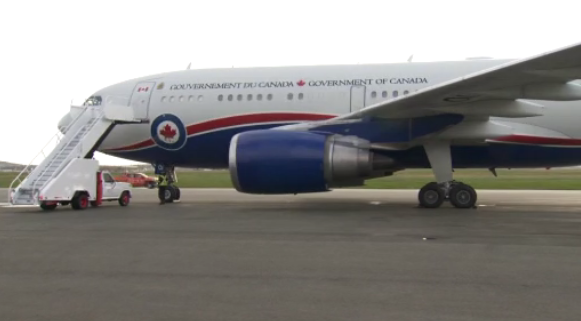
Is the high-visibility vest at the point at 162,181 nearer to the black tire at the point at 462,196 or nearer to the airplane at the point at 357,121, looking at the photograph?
the airplane at the point at 357,121

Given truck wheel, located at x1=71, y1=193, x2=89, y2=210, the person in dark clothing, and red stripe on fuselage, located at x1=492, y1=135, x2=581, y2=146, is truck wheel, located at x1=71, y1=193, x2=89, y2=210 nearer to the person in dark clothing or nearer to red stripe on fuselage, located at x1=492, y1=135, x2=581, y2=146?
the person in dark clothing

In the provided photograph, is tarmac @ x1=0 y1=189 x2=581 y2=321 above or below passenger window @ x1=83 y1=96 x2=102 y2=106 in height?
below

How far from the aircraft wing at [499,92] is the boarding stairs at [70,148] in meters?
6.31

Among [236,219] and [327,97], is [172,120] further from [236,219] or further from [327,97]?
[236,219]

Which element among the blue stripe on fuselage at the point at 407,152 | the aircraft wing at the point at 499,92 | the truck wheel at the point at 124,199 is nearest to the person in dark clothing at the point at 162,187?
the blue stripe on fuselage at the point at 407,152

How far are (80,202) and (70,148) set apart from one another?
1996mm

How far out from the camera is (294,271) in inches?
228

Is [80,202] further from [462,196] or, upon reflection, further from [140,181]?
[140,181]

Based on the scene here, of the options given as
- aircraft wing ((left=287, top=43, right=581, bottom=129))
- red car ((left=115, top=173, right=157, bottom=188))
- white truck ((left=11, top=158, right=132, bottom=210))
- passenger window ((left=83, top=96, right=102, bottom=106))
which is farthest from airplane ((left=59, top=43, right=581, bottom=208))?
red car ((left=115, top=173, right=157, bottom=188))

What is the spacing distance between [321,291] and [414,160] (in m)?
9.61

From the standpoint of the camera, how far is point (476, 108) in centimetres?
1209

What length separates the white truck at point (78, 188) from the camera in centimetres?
1381

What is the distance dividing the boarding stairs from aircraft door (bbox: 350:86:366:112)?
246 inches

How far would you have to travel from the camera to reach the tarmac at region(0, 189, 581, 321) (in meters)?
4.39
